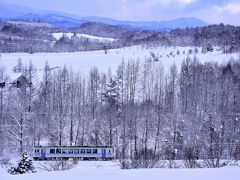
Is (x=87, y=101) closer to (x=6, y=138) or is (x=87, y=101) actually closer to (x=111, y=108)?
(x=111, y=108)

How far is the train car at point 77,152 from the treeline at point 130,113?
91 centimetres

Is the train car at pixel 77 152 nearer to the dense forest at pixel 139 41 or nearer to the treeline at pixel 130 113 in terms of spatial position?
the treeline at pixel 130 113

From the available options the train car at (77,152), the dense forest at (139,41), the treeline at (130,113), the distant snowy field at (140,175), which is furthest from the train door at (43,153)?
the dense forest at (139,41)

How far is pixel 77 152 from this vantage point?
993 inches

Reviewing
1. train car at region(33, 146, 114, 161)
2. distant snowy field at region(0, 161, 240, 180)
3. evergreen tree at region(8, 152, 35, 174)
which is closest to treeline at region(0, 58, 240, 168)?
train car at region(33, 146, 114, 161)

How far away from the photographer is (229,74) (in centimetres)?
4462

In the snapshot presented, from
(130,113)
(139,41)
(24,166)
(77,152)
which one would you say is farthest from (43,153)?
(139,41)

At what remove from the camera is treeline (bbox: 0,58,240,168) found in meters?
27.9

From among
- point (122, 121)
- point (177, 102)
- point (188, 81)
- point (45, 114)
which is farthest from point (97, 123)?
point (188, 81)

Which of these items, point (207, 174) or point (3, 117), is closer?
point (207, 174)

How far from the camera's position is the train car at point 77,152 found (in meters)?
25.1

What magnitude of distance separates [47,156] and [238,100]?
1863 cm

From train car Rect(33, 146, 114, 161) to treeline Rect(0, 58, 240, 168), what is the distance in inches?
35.9

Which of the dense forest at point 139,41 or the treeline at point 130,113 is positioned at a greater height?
the dense forest at point 139,41
